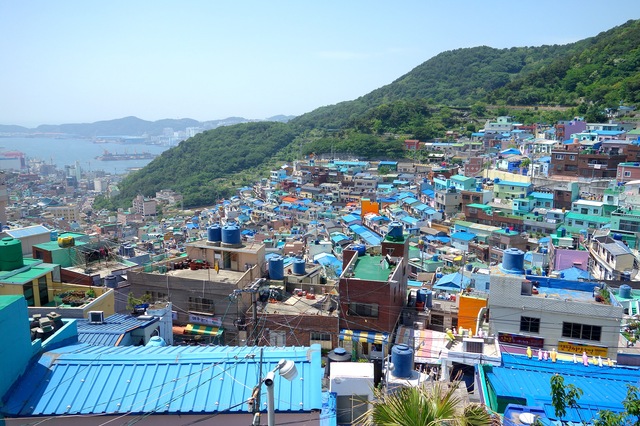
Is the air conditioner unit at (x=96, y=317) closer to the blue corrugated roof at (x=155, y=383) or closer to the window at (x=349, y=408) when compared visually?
the blue corrugated roof at (x=155, y=383)

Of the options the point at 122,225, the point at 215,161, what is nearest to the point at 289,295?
the point at 122,225

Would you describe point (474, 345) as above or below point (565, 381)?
below

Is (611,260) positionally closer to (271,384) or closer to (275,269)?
(275,269)

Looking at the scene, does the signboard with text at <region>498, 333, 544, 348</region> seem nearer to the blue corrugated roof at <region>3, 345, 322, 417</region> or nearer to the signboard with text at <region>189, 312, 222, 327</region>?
the signboard with text at <region>189, 312, 222, 327</region>

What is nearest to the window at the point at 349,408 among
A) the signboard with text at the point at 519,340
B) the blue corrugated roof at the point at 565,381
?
the blue corrugated roof at the point at 565,381

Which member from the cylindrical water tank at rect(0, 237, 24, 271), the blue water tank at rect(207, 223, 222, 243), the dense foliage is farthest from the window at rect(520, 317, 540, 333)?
the dense foliage

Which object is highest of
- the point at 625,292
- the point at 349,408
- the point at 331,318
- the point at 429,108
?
the point at 429,108

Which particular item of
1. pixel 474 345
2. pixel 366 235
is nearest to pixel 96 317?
pixel 474 345
